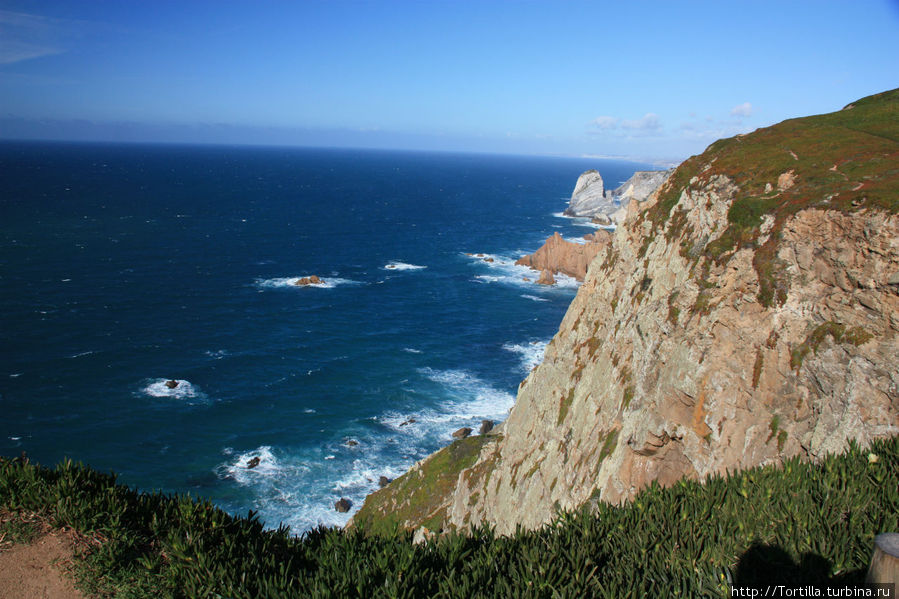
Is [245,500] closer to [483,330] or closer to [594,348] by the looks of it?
[594,348]

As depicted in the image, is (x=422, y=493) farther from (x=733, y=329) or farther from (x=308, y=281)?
(x=308, y=281)

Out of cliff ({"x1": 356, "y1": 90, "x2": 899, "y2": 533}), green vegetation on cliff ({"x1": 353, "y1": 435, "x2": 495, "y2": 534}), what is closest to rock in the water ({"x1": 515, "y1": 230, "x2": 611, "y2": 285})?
green vegetation on cliff ({"x1": 353, "y1": 435, "x2": 495, "y2": 534})

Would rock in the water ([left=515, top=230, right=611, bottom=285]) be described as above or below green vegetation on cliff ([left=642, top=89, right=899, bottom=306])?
below

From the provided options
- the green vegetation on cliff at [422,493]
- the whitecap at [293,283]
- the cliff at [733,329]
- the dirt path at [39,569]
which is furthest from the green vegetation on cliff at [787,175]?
the whitecap at [293,283]

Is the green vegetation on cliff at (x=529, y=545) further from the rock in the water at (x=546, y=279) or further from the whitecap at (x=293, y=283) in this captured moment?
the rock in the water at (x=546, y=279)

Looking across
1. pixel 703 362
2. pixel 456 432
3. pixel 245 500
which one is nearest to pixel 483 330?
pixel 456 432

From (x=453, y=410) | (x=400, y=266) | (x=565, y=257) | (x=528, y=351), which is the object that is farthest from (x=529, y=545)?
(x=400, y=266)

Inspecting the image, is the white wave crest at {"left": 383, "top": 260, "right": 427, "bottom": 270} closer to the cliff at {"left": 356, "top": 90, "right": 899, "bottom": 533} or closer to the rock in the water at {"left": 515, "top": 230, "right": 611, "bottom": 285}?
the rock in the water at {"left": 515, "top": 230, "right": 611, "bottom": 285}
